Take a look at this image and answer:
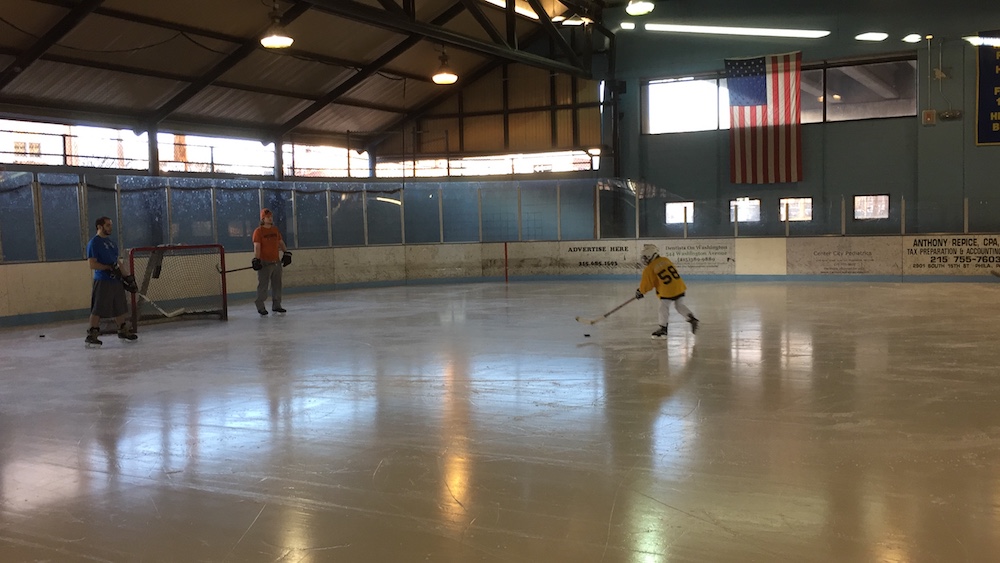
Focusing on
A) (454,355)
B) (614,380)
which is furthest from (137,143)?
(614,380)

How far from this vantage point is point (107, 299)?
31.9 ft

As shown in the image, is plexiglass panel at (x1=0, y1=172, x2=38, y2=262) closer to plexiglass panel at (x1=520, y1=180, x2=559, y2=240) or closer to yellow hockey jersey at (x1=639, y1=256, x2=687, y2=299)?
yellow hockey jersey at (x1=639, y1=256, x2=687, y2=299)

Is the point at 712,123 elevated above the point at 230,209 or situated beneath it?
elevated above

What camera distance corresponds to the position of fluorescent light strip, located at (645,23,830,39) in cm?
1955

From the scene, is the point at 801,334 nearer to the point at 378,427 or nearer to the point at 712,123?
the point at 378,427

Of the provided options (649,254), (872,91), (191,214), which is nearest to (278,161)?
(191,214)

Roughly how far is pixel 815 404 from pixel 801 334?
3.84m

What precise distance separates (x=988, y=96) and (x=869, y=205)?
141 inches

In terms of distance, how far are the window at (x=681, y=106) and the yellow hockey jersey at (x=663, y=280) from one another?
1329 centimetres

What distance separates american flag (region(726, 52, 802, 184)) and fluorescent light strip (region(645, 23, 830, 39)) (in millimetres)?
679

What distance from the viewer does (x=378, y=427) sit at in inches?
207

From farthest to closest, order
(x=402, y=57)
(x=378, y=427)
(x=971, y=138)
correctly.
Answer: (x=402, y=57)
(x=971, y=138)
(x=378, y=427)

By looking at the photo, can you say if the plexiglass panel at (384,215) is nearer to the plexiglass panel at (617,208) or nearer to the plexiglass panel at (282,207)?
the plexiglass panel at (282,207)

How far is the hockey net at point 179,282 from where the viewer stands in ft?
40.0
